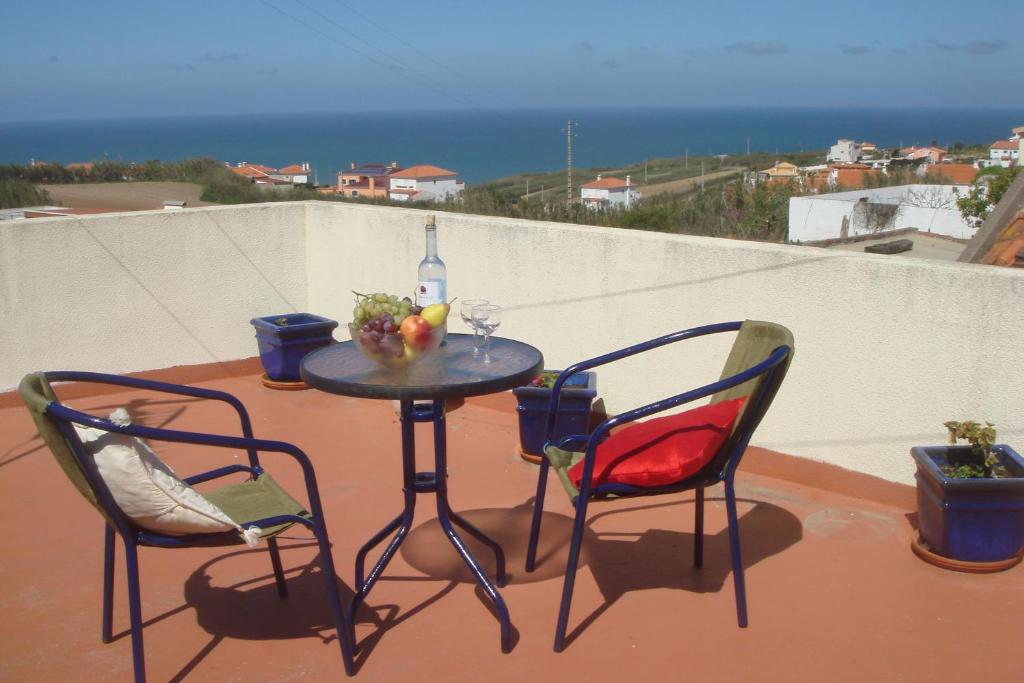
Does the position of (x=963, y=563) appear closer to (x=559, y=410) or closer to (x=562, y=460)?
(x=562, y=460)

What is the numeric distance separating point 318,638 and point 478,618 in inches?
18.6

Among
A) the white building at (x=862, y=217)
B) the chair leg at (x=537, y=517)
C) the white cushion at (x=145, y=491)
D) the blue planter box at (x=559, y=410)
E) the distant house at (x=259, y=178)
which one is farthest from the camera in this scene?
the distant house at (x=259, y=178)

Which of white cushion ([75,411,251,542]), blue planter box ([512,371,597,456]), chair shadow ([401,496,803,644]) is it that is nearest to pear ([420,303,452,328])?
white cushion ([75,411,251,542])

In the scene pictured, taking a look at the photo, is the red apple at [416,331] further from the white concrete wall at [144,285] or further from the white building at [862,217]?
the white building at [862,217]

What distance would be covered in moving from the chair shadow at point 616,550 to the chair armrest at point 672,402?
0.58 meters

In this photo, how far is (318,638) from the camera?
2727mm

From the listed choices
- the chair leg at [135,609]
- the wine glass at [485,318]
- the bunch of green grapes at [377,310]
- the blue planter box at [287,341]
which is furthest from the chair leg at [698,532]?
the blue planter box at [287,341]

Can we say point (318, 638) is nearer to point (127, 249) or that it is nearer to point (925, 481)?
point (925, 481)

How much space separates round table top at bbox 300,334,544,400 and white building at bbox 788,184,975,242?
13.2 meters

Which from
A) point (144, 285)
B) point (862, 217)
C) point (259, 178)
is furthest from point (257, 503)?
point (259, 178)

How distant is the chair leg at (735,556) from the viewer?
2.69 m

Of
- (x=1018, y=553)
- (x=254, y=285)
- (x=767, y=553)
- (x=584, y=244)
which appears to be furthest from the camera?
(x=254, y=285)

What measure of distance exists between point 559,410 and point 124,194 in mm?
15029

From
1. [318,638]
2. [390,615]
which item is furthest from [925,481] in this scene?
[318,638]
